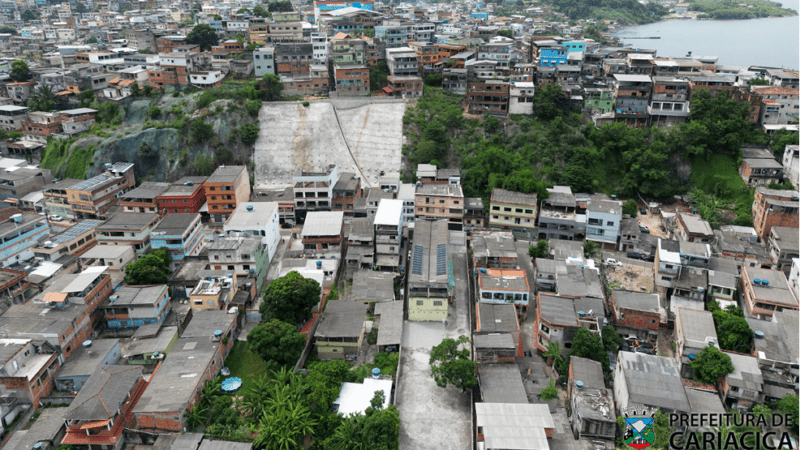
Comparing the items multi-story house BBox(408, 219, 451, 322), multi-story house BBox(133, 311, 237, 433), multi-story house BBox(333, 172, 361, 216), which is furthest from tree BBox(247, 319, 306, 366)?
multi-story house BBox(333, 172, 361, 216)

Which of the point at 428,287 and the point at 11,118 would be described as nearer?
the point at 428,287

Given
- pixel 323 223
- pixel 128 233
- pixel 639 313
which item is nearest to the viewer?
pixel 639 313

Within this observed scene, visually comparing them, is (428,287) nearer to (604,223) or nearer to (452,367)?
(452,367)

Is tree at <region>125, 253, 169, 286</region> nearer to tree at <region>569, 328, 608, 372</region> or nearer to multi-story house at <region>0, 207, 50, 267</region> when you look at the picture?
multi-story house at <region>0, 207, 50, 267</region>

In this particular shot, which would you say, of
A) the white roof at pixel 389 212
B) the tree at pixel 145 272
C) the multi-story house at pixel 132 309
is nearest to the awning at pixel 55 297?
the multi-story house at pixel 132 309

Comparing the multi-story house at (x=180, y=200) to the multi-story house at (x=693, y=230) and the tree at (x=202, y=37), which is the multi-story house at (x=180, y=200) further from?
the multi-story house at (x=693, y=230)

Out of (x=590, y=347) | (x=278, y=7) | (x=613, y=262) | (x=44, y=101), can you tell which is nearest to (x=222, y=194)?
(x=590, y=347)
